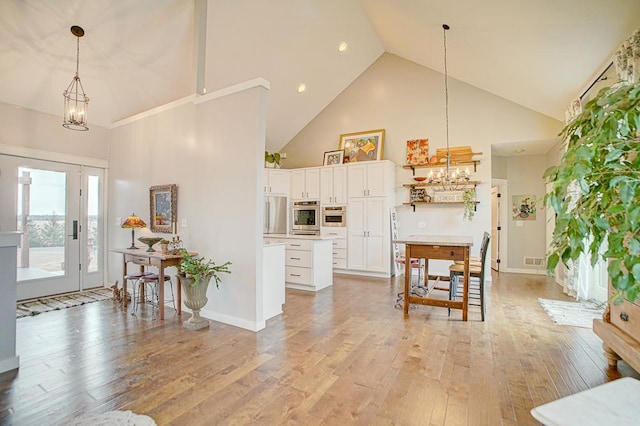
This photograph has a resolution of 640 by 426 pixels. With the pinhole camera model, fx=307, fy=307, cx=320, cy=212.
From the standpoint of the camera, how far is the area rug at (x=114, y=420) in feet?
5.76

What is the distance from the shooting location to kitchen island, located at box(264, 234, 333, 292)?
16.1 ft

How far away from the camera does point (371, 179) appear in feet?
20.3

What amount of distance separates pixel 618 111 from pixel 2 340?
3.91 m

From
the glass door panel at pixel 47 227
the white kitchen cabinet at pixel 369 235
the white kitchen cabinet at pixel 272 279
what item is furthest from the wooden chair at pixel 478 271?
the glass door panel at pixel 47 227

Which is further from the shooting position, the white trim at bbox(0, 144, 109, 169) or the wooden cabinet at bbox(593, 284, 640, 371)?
the white trim at bbox(0, 144, 109, 169)

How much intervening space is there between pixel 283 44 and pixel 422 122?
309cm

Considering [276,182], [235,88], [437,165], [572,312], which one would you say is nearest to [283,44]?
[235,88]

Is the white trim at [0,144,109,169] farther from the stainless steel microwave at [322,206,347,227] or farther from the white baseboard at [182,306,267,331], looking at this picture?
the stainless steel microwave at [322,206,347,227]

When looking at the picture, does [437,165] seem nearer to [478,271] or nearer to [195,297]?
[478,271]

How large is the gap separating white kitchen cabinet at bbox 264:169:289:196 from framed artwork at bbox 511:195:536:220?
5.10 metres

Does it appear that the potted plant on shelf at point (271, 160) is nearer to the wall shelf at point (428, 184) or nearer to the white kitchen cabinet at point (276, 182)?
the white kitchen cabinet at point (276, 182)

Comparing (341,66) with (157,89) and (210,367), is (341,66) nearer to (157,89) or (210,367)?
(157,89)

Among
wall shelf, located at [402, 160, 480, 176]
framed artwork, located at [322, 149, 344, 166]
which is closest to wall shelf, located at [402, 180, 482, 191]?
wall shelf, located at [402, 160, 480, 176]

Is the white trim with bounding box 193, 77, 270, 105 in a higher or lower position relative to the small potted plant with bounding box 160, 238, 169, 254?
higher
